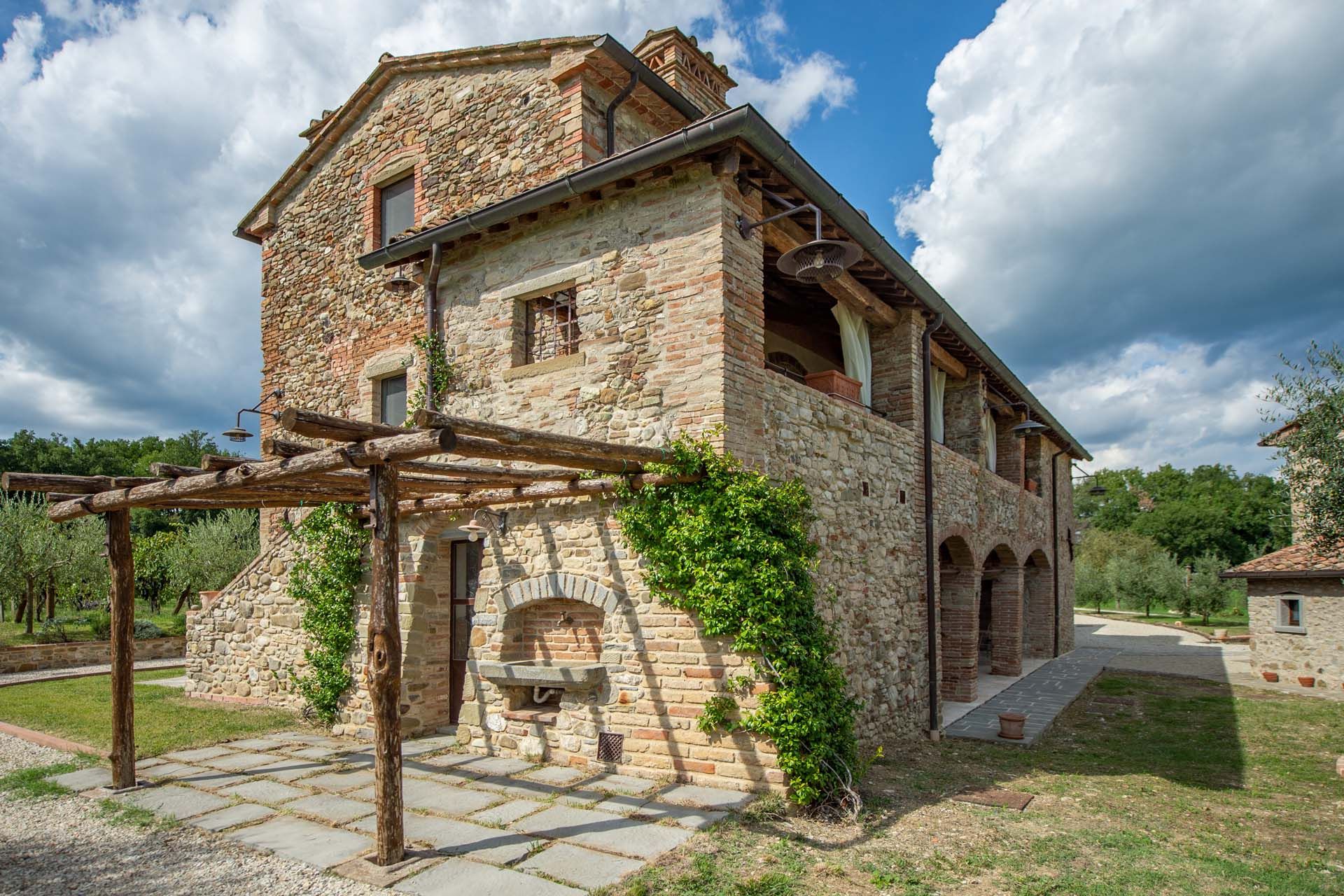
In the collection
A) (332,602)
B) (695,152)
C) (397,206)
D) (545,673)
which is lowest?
(545,673)

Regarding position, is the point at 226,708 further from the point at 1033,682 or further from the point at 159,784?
the point at 1033,682

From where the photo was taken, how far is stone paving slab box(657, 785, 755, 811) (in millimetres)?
5609

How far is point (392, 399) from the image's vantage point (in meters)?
10.1

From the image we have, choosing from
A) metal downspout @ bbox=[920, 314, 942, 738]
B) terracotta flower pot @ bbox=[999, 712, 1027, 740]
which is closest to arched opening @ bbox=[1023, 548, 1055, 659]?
terracotta flower pot @ bbox=[999, 712, 1027, 740]

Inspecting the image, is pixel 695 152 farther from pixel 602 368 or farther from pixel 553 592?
pixel 553 592

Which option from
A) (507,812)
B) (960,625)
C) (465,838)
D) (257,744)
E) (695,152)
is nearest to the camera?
(465,838)

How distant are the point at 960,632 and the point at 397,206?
10.3 metres

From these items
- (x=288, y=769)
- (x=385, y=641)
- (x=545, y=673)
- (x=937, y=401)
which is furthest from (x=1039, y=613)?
(x=385, y=641)

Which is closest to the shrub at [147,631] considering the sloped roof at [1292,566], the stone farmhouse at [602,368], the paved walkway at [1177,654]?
the stone farmhouse at [602,368]

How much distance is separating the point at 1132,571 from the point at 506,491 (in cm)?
3417

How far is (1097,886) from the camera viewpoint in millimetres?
4543

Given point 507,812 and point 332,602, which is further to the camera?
point 332,602

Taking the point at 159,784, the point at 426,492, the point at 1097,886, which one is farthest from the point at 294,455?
the point at 1097,886

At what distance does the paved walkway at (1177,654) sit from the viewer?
47.0 feet
